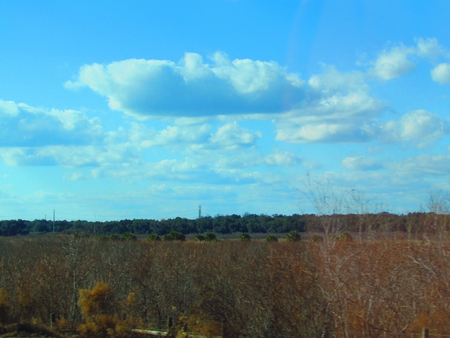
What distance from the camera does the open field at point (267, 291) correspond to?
12.1 m

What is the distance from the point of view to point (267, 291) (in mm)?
15016

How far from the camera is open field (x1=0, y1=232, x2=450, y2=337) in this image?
12125mm

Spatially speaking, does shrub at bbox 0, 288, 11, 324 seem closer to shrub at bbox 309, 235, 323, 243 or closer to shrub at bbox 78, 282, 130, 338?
shrub at bbox 78, 282, 130, 338

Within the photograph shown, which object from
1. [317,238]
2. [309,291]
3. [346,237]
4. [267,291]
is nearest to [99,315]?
[267,291]

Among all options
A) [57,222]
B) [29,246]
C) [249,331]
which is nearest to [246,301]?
[249,331]

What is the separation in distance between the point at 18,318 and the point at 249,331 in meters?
10.7

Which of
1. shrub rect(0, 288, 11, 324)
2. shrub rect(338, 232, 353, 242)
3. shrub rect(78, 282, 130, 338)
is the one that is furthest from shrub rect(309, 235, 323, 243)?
shrub rect(0, 288, 11, 324)

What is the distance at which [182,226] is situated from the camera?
296ft

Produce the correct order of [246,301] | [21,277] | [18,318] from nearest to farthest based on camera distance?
[246,301]
[18,318]
[21,277]

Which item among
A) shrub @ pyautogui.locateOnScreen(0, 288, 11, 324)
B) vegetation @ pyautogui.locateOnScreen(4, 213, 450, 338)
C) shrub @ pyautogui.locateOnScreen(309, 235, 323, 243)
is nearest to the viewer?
vegetation @ pyautogui.locateOnScreen(4, 213, 450, 338)

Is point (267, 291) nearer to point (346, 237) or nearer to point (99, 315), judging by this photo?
point (346, 237)

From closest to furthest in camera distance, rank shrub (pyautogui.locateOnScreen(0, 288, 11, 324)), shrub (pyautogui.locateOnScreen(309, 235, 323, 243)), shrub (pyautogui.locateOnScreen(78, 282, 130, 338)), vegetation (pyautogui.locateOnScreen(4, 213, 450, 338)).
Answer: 1. vegetation (pyautogui.locateOnScreen(4, 213, 450, 338))
2. shrub (pyautogui.locateOnScreen(309, 235, 323, 243))
3. shrub (pyautogui.locateOnScreen(78, 282, 130, 338))
4. shrub (pyautogui.locateOnScreen(0, 288, 11, 324))

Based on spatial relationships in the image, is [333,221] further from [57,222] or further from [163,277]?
[57,222]

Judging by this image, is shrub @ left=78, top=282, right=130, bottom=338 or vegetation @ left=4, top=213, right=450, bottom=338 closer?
vegetation @ left=4, top=213, right=450, bottom=338
